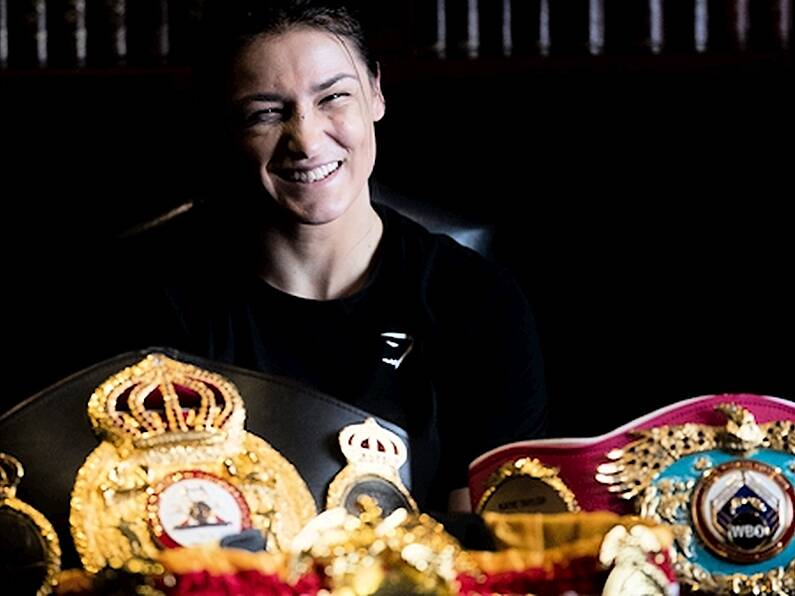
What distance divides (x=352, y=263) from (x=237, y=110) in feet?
0.64

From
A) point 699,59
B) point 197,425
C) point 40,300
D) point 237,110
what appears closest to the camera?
point 197,425

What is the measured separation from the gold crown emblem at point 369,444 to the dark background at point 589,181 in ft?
3.52

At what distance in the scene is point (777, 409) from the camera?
2.65 ft

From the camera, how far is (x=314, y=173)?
1.43m

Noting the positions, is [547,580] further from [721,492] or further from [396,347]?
[396,347]

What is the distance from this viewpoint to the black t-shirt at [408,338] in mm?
1208

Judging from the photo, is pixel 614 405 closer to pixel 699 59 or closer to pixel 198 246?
pixel 699 59

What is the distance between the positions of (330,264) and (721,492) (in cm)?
76

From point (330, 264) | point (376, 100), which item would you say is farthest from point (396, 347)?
point (376, 100)

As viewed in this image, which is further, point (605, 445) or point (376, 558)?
point (605, 445)

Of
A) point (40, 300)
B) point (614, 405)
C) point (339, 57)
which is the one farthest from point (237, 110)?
point (614, 405)

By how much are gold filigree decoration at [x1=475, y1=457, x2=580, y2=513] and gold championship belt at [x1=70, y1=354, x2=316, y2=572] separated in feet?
0.35

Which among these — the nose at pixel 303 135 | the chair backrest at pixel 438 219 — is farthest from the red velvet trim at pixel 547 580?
the chair backrest at pixel 438 219

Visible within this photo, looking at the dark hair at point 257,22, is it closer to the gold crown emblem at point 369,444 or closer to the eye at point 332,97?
the eye at point 332,97
